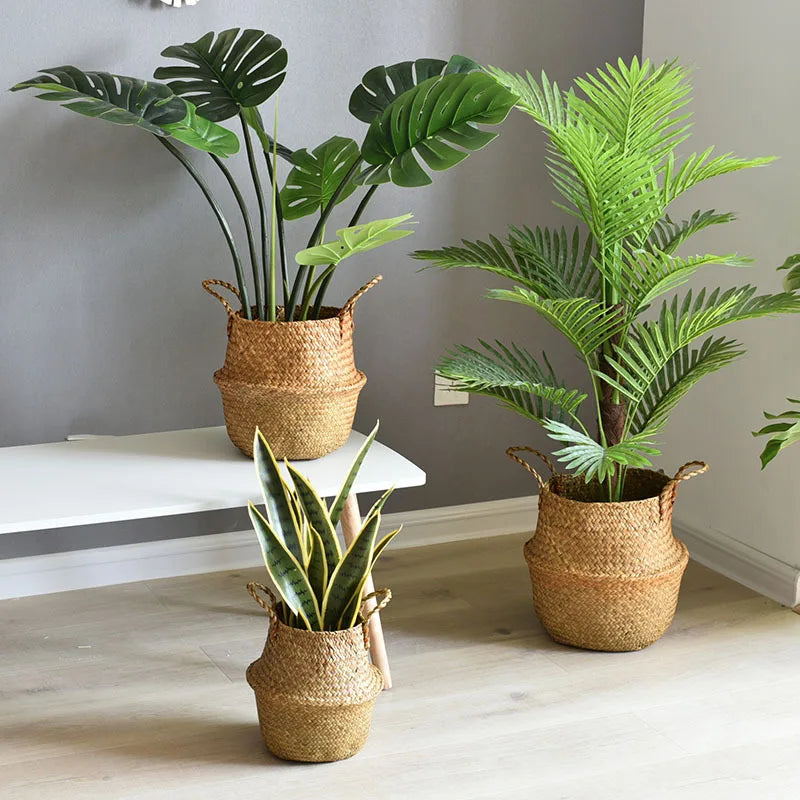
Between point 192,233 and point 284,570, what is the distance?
100 cm

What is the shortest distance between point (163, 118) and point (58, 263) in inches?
24.3

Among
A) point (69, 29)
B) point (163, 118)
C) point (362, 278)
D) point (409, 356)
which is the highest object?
point (69, 29)

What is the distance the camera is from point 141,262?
2.56m

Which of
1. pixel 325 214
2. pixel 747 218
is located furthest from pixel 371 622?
pixel 747 218

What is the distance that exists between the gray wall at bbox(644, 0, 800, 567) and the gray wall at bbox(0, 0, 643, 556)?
25 centimetres

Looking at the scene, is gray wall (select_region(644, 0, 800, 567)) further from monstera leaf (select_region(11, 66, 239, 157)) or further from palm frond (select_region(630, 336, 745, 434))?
monstera leaf (select_region(11, 66, 239, 157))

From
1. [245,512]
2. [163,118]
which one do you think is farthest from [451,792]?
[163,118]

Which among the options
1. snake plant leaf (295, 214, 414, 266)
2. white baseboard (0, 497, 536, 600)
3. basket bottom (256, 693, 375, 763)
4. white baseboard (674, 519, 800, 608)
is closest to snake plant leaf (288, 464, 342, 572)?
basket bottom (256, 693, 375, 763)

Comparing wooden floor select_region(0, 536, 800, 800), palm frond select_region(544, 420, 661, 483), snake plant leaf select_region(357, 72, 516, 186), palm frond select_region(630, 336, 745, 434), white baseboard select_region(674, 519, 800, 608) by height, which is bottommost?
wooden floor select_region(0, 536, 800, 800)

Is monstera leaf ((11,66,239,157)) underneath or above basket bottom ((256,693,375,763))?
above

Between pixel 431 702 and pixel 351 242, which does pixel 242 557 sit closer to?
pixel 431 702

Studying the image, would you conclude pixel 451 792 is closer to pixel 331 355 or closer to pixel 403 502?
pixel 331 355

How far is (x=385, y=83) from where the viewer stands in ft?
7.66

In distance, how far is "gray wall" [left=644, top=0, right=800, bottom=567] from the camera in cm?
259
